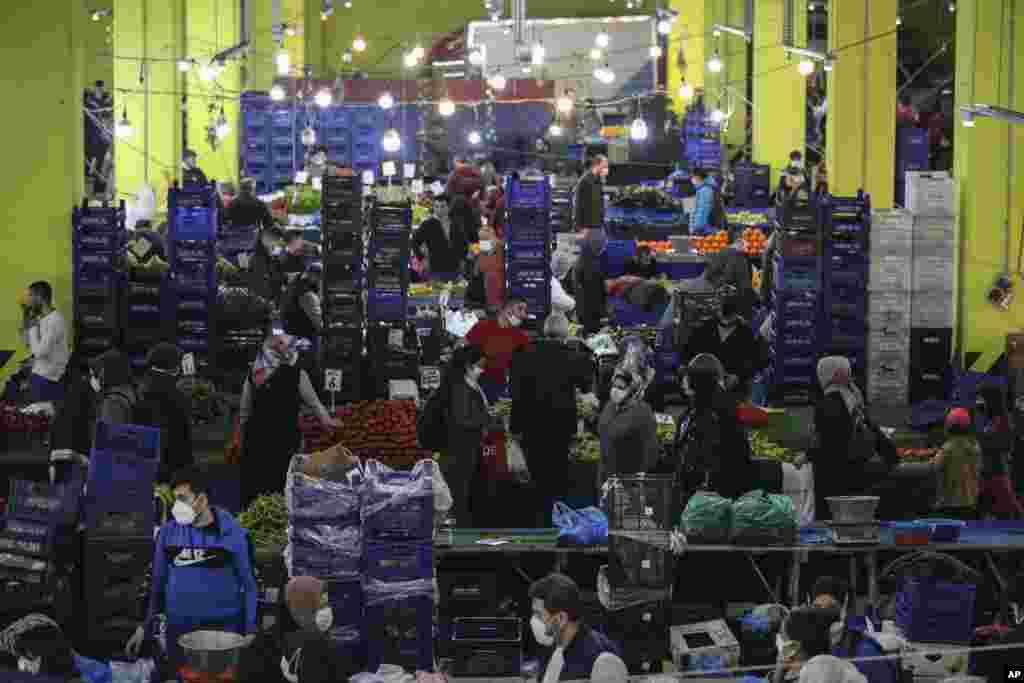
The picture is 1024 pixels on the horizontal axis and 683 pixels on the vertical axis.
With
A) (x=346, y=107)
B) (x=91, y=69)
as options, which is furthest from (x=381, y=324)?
(x=91, y=69)

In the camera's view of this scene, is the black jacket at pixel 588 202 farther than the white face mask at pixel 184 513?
Yes

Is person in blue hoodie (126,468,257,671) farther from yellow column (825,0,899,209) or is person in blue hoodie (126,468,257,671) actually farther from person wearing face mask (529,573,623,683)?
yellow column (825,0,899,209)

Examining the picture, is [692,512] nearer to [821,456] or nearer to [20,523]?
[821,456]

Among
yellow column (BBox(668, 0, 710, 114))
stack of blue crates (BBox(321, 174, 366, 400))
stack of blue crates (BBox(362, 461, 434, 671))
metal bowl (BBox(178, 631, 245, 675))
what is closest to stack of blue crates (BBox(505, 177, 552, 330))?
stack of blue crates (BBox(321, 174, 366, 400))

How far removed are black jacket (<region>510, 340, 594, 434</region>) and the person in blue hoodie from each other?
4.28 m

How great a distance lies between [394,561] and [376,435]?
3855mm

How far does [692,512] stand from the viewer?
1155 cm

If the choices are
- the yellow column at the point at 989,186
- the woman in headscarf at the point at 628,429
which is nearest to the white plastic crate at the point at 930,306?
the yellow column at the point at 989,186

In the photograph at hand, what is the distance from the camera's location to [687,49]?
41375mm

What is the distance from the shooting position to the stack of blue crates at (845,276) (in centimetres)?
1908

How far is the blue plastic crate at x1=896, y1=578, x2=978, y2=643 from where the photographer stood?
36.0ft

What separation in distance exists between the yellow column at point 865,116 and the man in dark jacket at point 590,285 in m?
2.76

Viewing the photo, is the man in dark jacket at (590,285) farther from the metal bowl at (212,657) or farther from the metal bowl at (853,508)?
the metal bowl at (212,657)

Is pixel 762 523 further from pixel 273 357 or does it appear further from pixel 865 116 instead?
pixel 865 116
